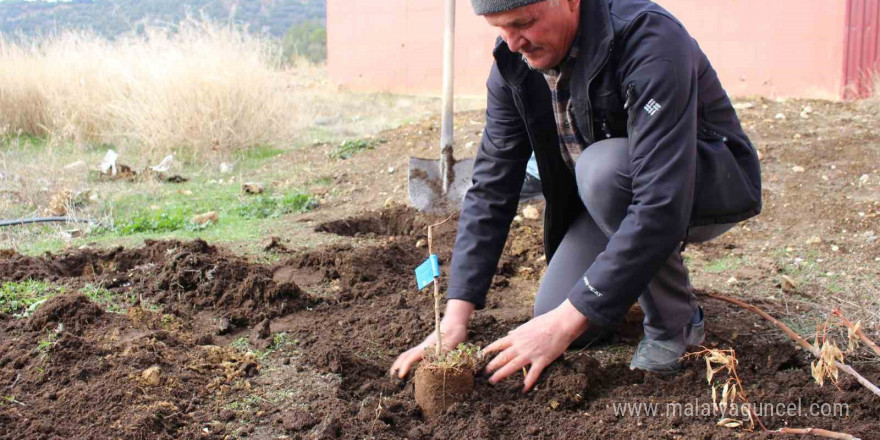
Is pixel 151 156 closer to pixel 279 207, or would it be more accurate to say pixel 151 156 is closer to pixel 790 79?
pixel 279 207

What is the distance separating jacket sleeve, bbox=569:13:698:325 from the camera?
2021mm

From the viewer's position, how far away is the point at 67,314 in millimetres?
2871

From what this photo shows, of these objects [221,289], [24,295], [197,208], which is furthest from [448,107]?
[24,295]

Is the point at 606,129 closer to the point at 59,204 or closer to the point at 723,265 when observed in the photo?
the point at 723,265

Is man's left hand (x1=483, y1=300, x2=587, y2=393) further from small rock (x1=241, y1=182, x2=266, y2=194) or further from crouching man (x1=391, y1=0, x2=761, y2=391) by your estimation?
small rock (x1=241, y1=182, x2=266, y2=194)

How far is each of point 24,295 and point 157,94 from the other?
518cm

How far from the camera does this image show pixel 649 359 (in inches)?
98.2

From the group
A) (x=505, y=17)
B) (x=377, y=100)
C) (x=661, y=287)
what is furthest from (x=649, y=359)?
(x=377, y=100)

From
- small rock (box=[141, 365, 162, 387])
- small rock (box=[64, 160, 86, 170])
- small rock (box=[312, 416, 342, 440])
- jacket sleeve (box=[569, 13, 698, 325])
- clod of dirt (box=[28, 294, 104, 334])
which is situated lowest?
small rock (box=[64, 160, 86, 170])

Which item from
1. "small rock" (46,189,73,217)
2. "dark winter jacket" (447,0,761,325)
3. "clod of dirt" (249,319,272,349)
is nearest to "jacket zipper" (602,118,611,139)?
"dark winter jacket" (447,0,761,325)

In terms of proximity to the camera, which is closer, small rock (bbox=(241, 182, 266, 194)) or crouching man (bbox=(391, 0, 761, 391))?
crouching man (bbox=(391, 0, 761, 391))

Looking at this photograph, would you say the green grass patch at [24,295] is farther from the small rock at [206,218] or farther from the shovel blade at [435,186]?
the shovel blade at [435,186]

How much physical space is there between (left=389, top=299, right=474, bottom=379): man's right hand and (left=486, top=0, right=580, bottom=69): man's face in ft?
2.59

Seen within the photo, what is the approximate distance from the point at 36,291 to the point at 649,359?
2.55 metres
